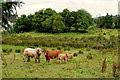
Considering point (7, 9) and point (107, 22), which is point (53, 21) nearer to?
point (107, 22)

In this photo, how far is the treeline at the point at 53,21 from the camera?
2271 inches

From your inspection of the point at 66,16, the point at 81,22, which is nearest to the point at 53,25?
the point at 66,16

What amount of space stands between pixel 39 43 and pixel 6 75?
18733 mm

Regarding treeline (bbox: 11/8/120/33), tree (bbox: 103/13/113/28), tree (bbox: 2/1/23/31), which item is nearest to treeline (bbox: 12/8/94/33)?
treeline (bbox: 11/8/120/33)

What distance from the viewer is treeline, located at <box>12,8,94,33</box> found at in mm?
57688

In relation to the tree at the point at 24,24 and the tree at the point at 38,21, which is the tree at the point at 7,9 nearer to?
the tree at the point at 38,21

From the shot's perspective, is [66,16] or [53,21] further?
[66,16]

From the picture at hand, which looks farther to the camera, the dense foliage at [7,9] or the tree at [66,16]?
the tree at [66,16]

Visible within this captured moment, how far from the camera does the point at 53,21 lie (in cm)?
5812

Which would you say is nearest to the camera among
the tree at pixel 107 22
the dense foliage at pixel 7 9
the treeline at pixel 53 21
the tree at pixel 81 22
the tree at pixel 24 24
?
the dense foliage at pixel 7 9

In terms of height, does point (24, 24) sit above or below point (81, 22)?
below

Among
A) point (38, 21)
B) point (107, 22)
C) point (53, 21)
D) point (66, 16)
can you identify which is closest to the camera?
point (53, 21)

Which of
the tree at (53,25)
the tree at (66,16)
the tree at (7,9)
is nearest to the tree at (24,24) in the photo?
the tree at (53,25)

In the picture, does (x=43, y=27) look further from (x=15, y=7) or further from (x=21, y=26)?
(x=15, y=7)
